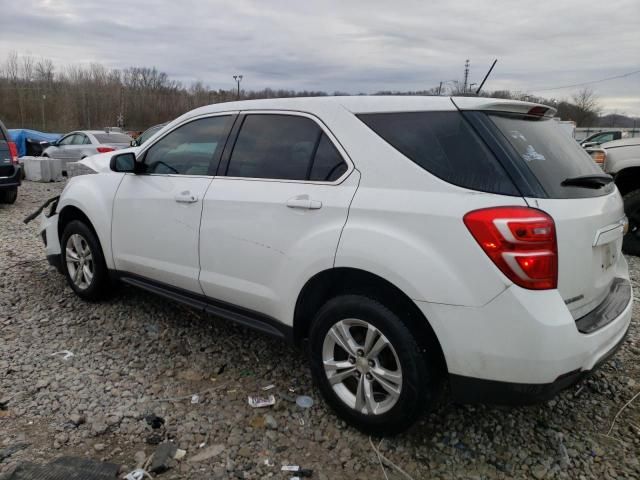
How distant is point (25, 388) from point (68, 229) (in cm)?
170

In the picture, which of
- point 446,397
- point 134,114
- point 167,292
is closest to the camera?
point 446,397

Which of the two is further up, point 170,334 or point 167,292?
point 167,292

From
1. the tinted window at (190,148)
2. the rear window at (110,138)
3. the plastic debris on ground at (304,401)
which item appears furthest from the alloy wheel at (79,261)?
the rear window at (110,138)

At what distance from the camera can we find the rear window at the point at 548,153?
2.27 metres

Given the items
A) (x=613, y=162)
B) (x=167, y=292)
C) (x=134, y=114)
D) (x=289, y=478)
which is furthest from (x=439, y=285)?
(x=134, y=114)

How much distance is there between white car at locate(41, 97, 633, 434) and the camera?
6.91 ft

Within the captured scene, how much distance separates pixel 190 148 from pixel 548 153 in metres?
2.37

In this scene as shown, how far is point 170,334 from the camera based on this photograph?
3918 millimetres

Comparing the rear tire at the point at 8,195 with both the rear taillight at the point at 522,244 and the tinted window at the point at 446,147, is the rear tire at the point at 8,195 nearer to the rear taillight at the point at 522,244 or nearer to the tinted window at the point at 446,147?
the tinted window at the point at 446,147

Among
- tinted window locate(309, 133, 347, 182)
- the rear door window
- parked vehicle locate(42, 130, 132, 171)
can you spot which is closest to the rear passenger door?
tinted window locate(309, 133, 347, 182)

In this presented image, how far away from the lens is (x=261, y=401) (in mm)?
3010

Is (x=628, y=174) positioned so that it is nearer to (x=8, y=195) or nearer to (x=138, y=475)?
(x=138, y=475)

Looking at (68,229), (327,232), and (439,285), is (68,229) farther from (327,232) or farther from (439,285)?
(439,285)

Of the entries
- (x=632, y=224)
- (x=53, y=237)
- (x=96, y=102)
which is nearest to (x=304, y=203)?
(x=53, y=237)
